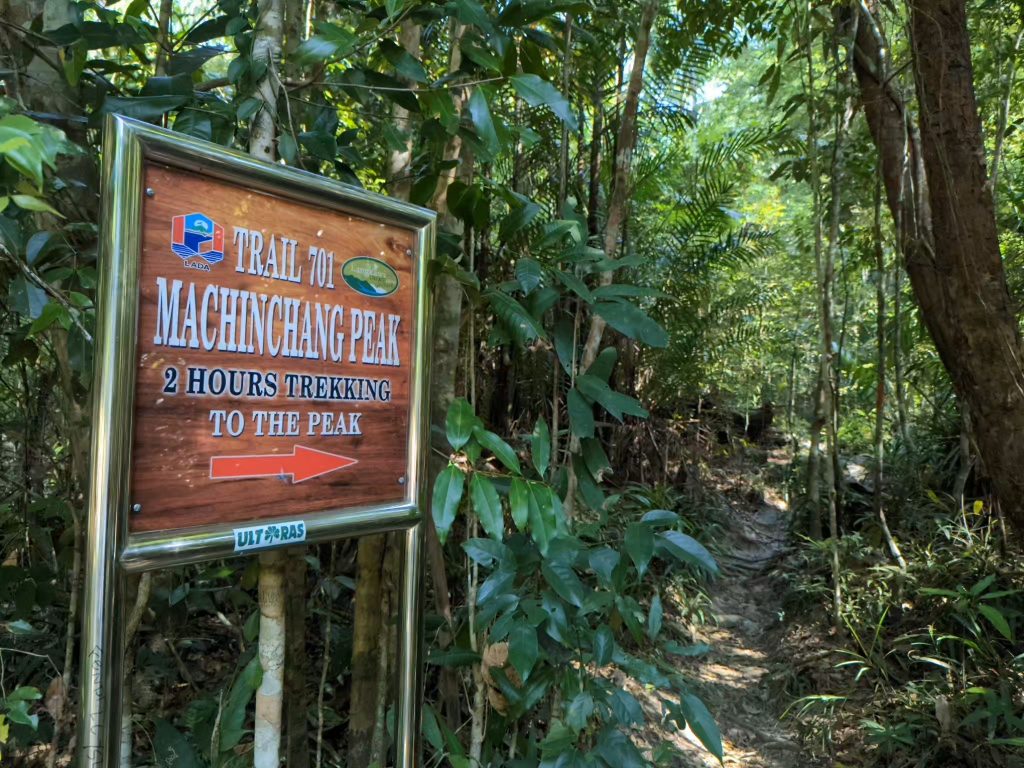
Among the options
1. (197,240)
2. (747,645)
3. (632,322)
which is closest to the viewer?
(197,240)

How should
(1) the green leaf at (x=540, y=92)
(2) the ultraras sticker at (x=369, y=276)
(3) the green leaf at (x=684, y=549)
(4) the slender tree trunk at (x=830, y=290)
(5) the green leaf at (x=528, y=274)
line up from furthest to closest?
(4) the slender tree trunk at (x=830, y=290) → (5) the green leaf at (x=528, y=274) → (3) the green leaf at (x=684, y=549) → (1) the green leaf at (x=540, y=92) → (2) the ultraras sticker at (x=369, y=276)

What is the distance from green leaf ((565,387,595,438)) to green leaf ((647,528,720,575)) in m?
0.28

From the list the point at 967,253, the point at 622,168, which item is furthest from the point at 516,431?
the point at 967,253

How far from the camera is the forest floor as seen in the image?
2883 millimetres

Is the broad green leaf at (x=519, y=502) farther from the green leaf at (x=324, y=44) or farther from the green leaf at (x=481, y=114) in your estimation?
the green leaf at (x=324, y=44)

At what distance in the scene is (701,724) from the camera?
4.71 ft

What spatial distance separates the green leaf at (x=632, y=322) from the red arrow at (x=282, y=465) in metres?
0.69

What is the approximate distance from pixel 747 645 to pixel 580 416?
3022 mm

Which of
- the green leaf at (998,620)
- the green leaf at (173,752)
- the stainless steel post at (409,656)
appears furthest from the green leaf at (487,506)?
the green leaf at (998,620)

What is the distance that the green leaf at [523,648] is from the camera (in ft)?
4.27

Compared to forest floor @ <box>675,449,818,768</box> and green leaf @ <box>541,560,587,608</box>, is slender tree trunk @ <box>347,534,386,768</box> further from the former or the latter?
forest floor @ <box>675,449,818,768</box>

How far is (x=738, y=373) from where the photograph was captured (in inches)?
275

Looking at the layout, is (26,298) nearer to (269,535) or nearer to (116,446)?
(116,446)

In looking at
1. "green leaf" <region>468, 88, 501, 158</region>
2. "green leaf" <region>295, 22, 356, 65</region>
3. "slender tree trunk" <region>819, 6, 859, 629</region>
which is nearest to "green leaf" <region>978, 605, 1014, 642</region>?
"slender tree trunk" <region>819, 6, 859, 629</region>
